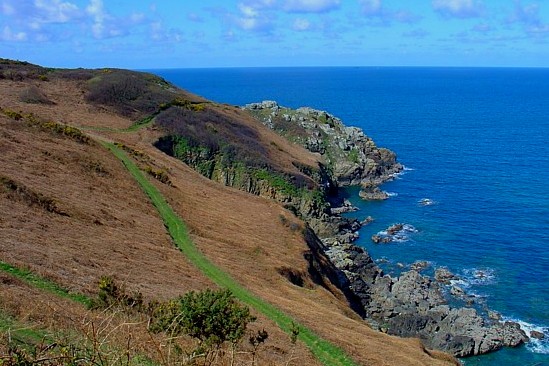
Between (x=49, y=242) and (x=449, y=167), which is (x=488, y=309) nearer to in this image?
(x=49, y=242)

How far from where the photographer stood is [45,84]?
88188 mm

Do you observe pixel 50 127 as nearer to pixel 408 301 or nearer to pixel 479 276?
pixel 408 301

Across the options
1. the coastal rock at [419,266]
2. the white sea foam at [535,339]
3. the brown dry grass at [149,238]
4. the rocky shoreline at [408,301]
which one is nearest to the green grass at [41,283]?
the brown dry grass at [149,238]

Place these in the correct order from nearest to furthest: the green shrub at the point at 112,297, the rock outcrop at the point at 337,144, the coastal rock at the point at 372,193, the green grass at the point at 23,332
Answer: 1. the green grass at the point at 23,332
2. the green shrub at the point at 112,297
3. the coastal rock at the point at 372,193
4. the rock outcrop at the point at 337,144

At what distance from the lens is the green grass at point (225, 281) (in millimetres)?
28562

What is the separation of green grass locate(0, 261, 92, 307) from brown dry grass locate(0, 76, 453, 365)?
63 centimetres

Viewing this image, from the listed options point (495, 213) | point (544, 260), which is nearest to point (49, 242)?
point (544, 260)

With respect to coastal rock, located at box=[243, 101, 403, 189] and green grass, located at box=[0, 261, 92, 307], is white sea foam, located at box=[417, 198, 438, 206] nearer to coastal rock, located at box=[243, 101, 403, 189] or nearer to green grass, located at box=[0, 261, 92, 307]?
coastal rock, located at box=[243, 101, 403, 189]

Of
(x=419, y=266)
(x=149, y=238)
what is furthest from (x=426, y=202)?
(x=149, y=238)

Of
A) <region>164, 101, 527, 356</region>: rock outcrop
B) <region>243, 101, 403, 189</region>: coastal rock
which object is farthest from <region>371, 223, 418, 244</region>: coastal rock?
<region>243, 101, 403, 189</region>: coastal rock

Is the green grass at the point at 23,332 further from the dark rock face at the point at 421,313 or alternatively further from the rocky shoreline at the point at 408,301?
the dark rock face at the point at 421,313

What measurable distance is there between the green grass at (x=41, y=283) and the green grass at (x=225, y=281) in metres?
9.27

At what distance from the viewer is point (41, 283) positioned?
22.4m

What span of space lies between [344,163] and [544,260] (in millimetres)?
51377
